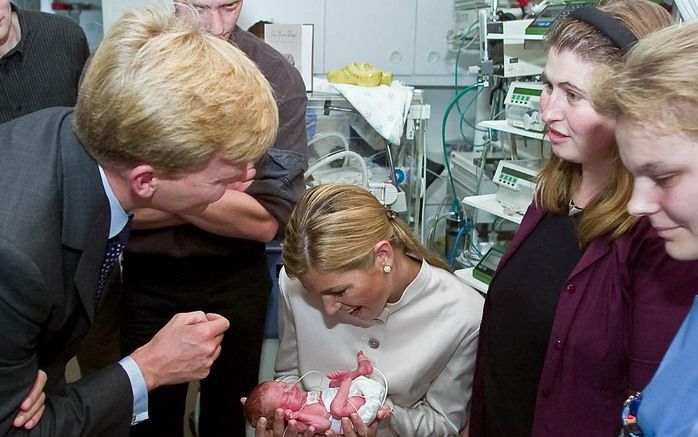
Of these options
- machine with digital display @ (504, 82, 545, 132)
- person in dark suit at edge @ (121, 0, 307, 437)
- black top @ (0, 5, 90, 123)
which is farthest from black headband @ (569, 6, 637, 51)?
black top @ (0, 5, 90, 123)

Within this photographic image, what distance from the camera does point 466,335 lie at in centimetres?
163

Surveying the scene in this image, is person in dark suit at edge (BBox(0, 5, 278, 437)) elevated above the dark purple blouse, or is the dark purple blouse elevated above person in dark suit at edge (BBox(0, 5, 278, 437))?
person in dark suit at edge (BBox(0, 5, 278, 437))

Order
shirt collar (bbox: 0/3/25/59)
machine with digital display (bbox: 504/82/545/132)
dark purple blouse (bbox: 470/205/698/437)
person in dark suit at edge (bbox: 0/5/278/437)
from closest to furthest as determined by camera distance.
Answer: person in dark suit at edge (bbox: 0/5/278/437)
dark purple blouse (bbox: 470/205/698/437)
shirt collar (bbox: 0/3/25/59)
machine with digital display (bbox: 504/82/545/132)

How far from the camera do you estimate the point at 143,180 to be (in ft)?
3.27

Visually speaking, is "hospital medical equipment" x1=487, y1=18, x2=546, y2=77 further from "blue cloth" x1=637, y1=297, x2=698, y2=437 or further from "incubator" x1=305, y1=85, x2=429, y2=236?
"blue cloth" x1=637, y1=297, x2=698, y2=437

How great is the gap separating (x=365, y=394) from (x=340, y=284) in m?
0.27

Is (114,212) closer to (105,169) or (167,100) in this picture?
(105,169)

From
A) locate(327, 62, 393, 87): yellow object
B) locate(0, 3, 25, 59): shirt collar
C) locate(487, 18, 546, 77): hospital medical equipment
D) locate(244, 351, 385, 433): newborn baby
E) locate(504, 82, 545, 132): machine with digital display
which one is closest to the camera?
locate(244, 351, 385, 433): newborn baby

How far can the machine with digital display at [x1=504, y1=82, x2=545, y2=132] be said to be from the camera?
2.17 metres

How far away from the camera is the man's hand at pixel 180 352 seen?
1.15 metres

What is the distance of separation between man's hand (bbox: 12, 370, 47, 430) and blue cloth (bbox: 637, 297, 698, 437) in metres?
0.88

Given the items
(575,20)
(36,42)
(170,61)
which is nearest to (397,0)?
(36,42)

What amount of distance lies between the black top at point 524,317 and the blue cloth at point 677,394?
0.42 m

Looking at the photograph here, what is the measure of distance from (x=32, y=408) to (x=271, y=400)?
731 millimetres
